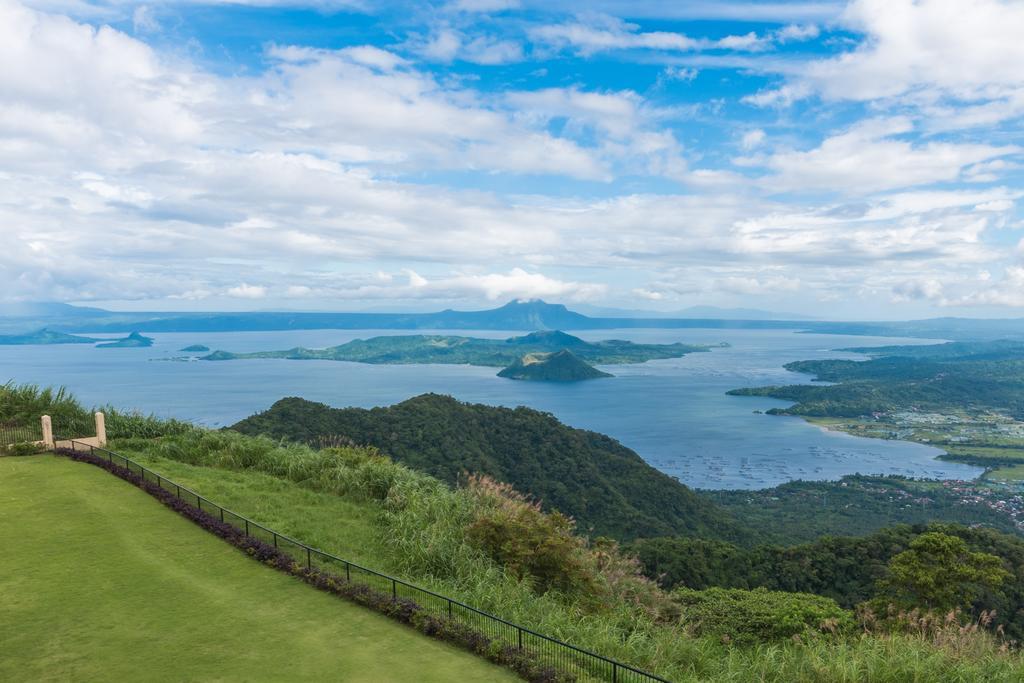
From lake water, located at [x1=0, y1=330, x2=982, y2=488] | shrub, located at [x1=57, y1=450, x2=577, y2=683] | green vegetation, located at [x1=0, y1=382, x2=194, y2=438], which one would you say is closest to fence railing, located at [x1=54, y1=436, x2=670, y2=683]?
shrub, located at [x1=57, y1=450, x2=577, y2=683]

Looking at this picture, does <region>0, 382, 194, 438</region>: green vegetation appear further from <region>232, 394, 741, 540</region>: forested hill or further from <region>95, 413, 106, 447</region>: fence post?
<region>232, 394, 741, 540</region>: forested hill

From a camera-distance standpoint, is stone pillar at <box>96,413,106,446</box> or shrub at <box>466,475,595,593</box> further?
stone pillar at <box>96,413,106,446</box>

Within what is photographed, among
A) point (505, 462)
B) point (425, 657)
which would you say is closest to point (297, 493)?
point (425, 657)

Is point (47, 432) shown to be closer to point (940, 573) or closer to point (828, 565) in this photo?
point (940, 573)

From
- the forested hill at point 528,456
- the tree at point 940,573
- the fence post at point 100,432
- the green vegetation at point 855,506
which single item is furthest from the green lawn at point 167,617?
the green vegetation at point 855,506

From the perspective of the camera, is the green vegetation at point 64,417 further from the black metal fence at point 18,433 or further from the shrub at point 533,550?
the shrub at point 533,550

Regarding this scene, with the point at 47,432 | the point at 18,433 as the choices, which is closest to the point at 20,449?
the point at 47,432
